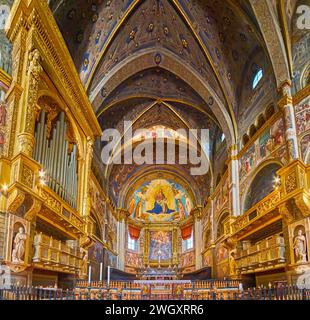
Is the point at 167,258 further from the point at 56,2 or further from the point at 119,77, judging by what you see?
the point at 56,2

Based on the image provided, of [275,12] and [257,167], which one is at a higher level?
[275,12]

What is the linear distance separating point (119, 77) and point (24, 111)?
1069 centimetres

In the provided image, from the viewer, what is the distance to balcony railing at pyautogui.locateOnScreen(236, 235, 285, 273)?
42.7 ft

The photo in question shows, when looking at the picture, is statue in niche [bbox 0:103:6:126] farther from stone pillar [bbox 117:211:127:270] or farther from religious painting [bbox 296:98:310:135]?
stone pillar [bbox 117:211:127:270]

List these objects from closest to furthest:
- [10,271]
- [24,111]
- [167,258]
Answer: [10,271], [24,111], [167,258]

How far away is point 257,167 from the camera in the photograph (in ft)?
56.4

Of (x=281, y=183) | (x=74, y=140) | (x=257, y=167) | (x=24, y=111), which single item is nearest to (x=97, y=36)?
(x=74, y=140)

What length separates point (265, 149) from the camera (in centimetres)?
1628

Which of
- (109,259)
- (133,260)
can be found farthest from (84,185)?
(133,260)

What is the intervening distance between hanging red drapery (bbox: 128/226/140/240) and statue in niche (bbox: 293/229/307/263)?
2519 centimetres

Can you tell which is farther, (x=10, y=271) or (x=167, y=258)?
(x=167, y=258)

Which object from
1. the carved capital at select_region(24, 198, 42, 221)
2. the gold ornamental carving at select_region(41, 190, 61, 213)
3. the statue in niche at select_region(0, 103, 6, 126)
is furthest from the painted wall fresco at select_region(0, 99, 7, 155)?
the gold ornamental carving at select_region(41, 190, 61, 213)

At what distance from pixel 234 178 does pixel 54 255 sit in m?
11.0
